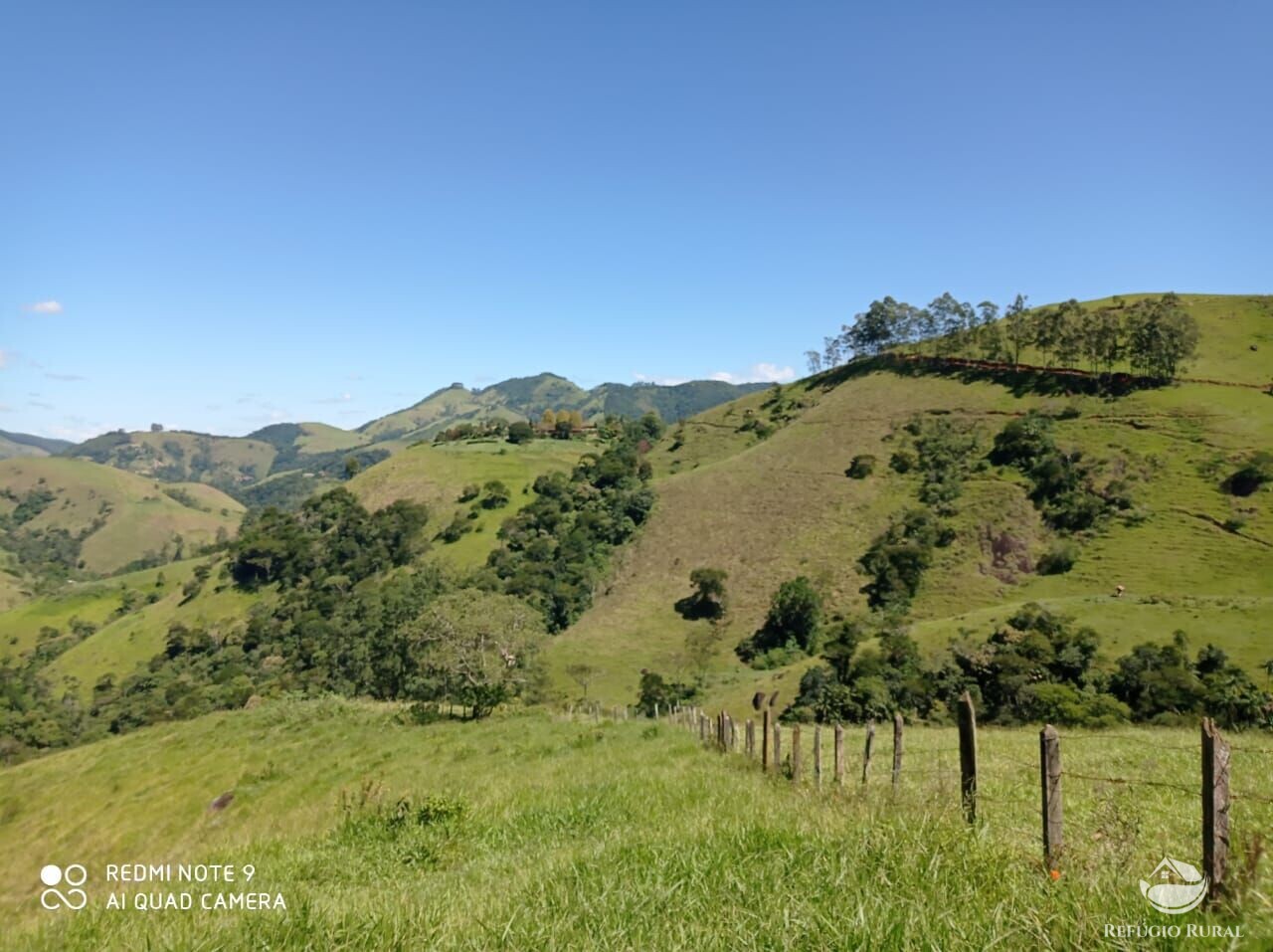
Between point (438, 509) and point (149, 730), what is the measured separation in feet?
315

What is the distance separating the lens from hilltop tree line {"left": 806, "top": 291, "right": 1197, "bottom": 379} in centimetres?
9719

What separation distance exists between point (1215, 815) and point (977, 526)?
8779 centimetres

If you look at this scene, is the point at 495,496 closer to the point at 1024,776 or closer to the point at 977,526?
the point at 977,526

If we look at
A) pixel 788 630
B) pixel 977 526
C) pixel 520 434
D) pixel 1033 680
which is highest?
pixel 520 434

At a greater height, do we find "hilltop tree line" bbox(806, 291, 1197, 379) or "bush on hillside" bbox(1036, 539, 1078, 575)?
"hilltop tree line" bbox(806, 291, 1197, 379)

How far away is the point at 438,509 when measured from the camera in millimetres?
140125

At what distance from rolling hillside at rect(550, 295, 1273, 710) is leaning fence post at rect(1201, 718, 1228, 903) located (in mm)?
55966

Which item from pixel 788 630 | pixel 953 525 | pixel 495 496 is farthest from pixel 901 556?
pixel 495 496

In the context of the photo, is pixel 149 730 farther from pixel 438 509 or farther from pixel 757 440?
pixel 757 440

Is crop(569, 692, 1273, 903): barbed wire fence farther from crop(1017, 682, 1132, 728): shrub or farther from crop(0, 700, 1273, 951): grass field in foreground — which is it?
crop(1017, 682, 1132, 728): shrub

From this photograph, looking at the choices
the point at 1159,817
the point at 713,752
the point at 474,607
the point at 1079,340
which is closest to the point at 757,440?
the point at 1079,340

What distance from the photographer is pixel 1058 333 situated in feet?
357

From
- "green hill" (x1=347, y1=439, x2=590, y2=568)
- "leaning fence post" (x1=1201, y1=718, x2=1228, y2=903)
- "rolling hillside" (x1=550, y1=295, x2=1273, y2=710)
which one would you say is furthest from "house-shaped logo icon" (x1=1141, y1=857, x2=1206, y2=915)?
"green hill" (x1=347, y1=439, x2=590, y2=568)

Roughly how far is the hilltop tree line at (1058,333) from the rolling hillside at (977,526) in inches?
246
